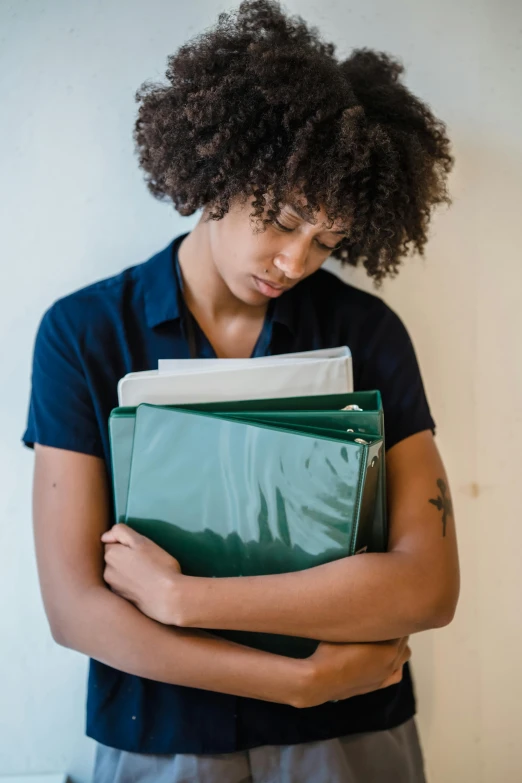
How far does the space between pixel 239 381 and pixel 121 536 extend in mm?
268

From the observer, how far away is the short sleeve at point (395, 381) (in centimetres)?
112

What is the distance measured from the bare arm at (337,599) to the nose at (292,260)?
0.40 meters

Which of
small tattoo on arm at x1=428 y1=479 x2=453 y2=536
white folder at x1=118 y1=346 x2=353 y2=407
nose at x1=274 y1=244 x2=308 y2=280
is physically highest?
nose at x1=274 y1=244 x2=308 y2=280

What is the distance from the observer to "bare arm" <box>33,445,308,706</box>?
37.0 inches

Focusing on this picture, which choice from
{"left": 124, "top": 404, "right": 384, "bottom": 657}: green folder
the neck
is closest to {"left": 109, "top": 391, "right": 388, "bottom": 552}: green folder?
{"left": 124, "top": 404, "right": 384, "bottom": 657}: green folder

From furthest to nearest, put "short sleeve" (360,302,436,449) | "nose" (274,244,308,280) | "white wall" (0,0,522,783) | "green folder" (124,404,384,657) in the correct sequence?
"white wall" (0,0,522,783) < "short sleeve" (360,302,436,449) < "nose" (274,244,308,280) < "green folder" (124,404,384,657)

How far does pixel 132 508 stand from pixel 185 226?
23.0 inches

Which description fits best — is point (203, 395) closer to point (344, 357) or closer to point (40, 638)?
point (344, 357)

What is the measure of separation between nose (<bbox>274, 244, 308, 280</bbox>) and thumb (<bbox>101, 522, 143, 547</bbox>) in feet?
1.37

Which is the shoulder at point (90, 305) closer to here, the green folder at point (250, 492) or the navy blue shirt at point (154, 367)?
the navy blue shirt at point (154, 367)

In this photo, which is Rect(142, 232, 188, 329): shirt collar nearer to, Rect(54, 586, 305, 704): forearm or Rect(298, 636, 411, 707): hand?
Rect(54, 586, 305, 704): forearm

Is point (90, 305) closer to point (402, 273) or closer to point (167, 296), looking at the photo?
point (167, 296)

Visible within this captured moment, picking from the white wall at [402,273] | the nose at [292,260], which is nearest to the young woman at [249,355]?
the nose at [292,260]

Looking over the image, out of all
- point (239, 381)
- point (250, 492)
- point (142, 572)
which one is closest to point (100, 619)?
point (142, 572)
